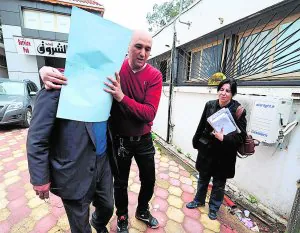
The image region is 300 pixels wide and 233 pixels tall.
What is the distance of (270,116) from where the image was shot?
224 cm

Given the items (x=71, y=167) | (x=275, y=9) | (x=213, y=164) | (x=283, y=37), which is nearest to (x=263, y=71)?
(x=283, y=37)

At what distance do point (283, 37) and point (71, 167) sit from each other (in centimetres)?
299

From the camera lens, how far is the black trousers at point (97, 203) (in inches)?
57.4

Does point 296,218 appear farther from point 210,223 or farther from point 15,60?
point 15,60

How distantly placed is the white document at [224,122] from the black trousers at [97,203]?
4.27ft

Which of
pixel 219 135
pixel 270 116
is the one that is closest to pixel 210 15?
pixel 270 116

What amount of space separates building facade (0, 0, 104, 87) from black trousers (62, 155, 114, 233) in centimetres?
1054

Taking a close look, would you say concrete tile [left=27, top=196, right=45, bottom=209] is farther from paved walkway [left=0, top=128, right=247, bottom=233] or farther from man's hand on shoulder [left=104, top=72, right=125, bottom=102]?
man's hand on shoulder [left=104, top=72, right=125, bottom=102]

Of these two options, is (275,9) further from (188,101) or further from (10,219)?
(10,219)

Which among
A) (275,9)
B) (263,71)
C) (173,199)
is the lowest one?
(173,199)

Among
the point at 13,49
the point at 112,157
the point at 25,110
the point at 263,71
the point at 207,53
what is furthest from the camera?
the point at 13,49

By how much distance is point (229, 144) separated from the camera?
2.16m

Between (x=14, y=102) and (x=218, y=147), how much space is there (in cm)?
580

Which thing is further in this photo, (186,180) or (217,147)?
(186,180)
